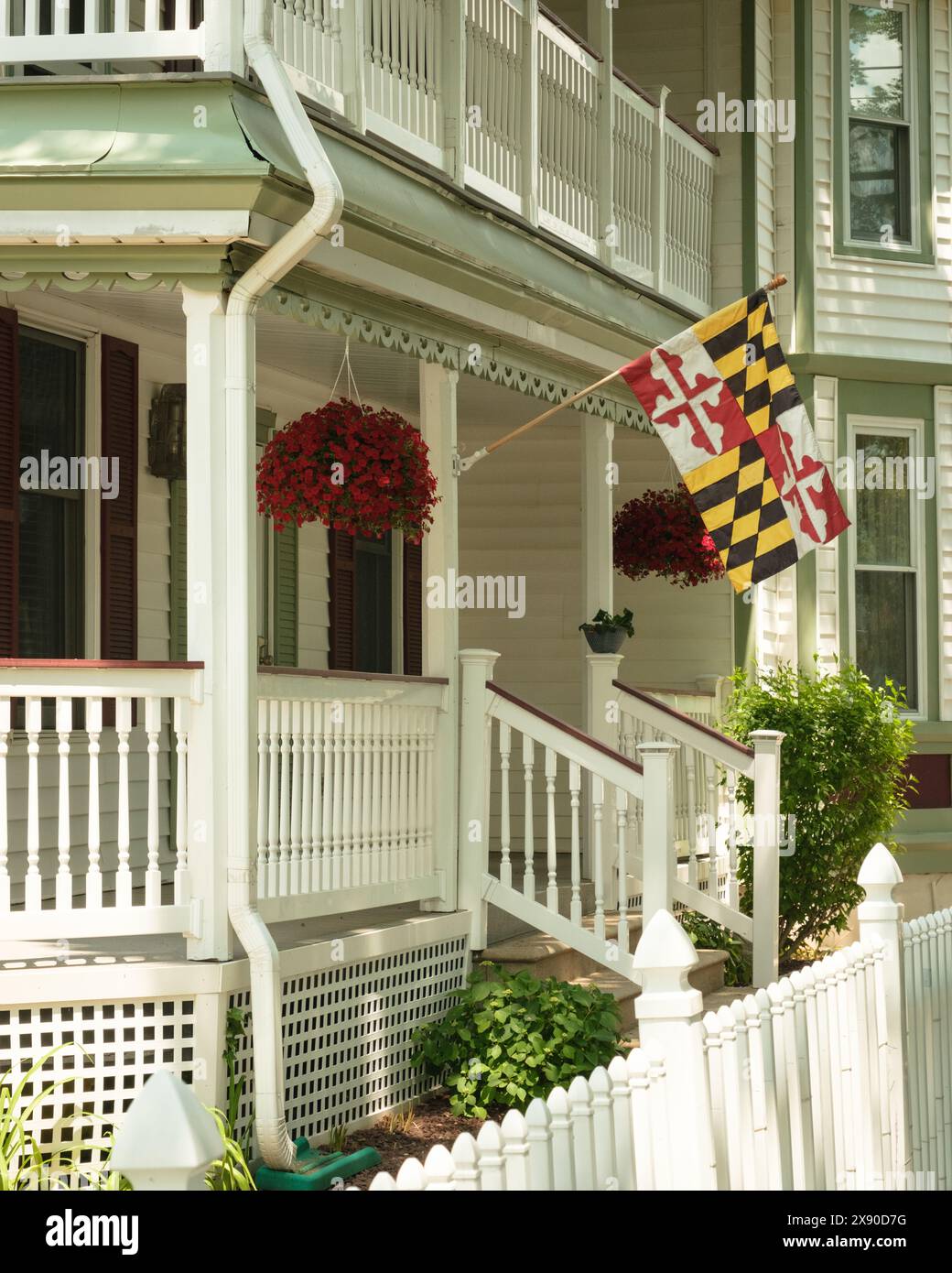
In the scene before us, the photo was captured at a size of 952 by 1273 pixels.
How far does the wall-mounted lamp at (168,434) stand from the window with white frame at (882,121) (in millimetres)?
6612

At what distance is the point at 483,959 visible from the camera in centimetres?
873

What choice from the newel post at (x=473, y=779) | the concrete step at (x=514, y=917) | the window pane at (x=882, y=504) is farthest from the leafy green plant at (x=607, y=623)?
the window pane at (x=882, y=504)

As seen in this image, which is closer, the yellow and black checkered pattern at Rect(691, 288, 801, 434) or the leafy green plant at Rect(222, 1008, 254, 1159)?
the leafy green plant at Rect(222, 1008, 254, 1159)

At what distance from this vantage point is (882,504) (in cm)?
1345

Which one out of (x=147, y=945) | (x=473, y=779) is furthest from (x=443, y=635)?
(x=147, y=945)

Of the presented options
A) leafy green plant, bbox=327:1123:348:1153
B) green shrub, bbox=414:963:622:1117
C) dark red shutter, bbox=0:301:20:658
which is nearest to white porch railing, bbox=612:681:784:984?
green shrub, bbox=414:963:622:1117

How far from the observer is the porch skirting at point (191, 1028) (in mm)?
6434

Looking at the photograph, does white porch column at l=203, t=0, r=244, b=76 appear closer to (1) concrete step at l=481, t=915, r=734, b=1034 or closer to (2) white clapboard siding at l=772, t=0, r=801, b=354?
(1) concrete step at l=481, t=915, r=734, b=1034

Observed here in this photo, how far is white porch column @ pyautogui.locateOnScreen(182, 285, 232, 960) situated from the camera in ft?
21.8

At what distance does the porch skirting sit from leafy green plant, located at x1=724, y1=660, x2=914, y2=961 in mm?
3870

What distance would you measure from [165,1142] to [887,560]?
→ 11.5m
